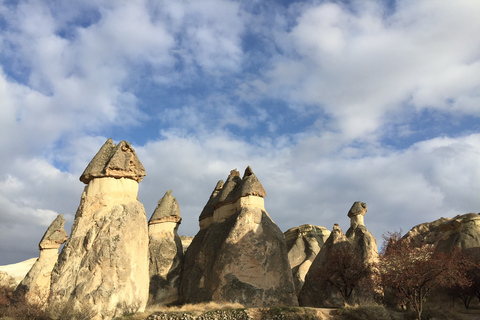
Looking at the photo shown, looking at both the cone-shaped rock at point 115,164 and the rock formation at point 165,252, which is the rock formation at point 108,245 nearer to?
the cone-shaped rock at point 115,164

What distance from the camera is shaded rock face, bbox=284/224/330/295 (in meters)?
32.7

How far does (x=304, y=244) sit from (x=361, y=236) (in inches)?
345

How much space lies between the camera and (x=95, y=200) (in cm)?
1535

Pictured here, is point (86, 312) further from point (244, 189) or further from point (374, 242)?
point (374, 242)

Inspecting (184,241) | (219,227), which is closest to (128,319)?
(219,227)

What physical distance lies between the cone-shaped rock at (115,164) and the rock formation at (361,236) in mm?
14527

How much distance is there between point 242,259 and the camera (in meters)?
17.3

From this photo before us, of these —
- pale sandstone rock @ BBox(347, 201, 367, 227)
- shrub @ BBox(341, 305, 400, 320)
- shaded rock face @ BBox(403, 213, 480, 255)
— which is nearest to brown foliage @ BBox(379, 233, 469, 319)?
shrub @ BBox(341, 305, 400, 320)

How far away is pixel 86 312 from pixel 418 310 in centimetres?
1159

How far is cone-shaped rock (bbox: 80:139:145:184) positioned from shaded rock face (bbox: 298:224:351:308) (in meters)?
10.3

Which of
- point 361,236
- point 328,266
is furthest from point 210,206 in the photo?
point 361,236

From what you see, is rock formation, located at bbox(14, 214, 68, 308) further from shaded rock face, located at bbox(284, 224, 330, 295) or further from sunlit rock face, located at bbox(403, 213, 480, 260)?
sunlit rock face, located at bbox(403, 213, 480, 260)

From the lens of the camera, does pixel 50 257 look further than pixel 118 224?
Yes

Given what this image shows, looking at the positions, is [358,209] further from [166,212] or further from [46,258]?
[46,258]
